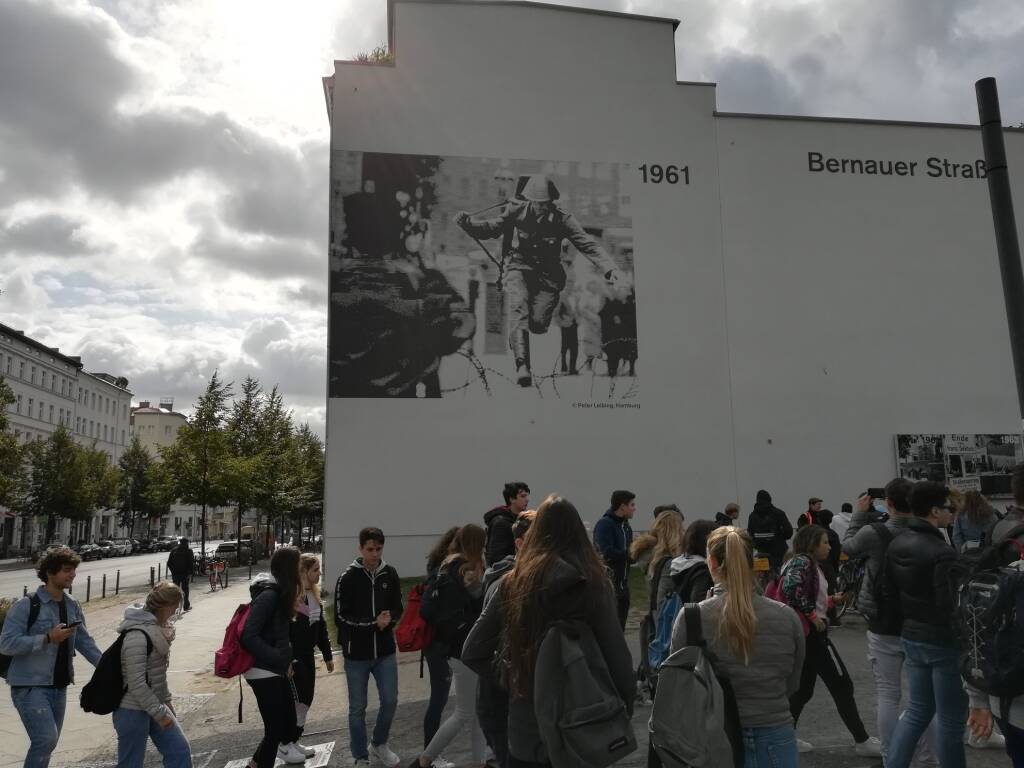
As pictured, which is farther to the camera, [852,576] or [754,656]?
[852,576]

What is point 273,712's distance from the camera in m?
5.57

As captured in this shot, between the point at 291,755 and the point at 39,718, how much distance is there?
81.9 inches

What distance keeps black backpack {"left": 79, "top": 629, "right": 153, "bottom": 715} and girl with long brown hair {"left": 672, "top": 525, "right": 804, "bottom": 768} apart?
369 cm

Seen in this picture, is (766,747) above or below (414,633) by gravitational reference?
below

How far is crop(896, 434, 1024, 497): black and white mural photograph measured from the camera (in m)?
21.0

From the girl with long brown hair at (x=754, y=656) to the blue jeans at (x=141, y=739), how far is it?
3533 mm

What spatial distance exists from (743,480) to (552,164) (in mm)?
10008

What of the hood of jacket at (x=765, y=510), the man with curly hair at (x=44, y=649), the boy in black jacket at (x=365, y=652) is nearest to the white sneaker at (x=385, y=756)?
the boy in black jacket at (x=365, y=652)

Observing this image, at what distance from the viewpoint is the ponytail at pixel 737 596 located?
344 cm

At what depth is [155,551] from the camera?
2466 inches

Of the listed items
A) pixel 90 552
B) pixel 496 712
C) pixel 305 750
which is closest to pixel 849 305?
pixel 305 750

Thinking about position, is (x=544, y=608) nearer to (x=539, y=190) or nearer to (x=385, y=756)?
(x=385, y=756)

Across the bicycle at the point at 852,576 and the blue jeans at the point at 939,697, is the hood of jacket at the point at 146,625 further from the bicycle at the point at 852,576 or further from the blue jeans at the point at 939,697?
the blue jeans at the point at 939,697

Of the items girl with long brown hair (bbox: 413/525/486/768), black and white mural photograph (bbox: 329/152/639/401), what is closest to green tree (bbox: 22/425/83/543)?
black and white mural photograph (bbox: 329/152/639/401)
